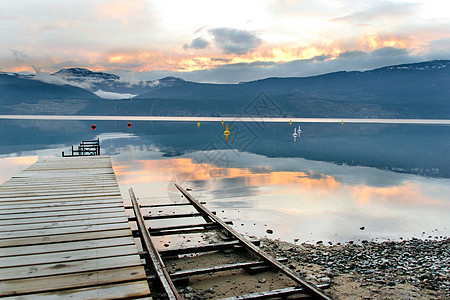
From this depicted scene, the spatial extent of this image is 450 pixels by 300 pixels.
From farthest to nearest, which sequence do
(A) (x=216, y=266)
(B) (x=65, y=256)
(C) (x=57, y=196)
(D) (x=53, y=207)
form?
(C) (x=57, y=196) → (D) (x=53, y=207) → (A) (x=216, y=266) → (B) (x=65, y=256)

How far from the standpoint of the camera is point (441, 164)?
89.6 ft

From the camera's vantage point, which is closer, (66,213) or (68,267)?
(68,267)

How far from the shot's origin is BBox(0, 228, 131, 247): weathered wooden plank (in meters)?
5.06

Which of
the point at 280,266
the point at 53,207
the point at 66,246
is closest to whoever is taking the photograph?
the point at 66,246

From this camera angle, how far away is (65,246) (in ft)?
16.4

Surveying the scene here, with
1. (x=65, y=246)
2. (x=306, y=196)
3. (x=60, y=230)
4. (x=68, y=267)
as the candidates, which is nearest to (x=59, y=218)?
(x=60, y=230)

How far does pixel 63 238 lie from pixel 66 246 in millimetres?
379

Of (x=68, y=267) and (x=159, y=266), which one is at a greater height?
(x=68, y=267)

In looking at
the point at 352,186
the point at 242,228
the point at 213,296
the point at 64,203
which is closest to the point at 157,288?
the point at 213,296

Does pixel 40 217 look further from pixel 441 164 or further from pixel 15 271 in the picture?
pixel 441 164

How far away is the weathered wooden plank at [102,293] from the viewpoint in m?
3.59

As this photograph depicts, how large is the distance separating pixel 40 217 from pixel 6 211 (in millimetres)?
886

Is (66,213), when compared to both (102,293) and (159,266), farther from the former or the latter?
(102,293)

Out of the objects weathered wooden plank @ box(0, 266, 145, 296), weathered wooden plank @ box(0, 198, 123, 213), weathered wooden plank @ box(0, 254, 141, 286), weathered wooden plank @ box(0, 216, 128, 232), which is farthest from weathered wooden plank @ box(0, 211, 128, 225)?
weathered wooden plank @ box(0, 266, 145, 296)
